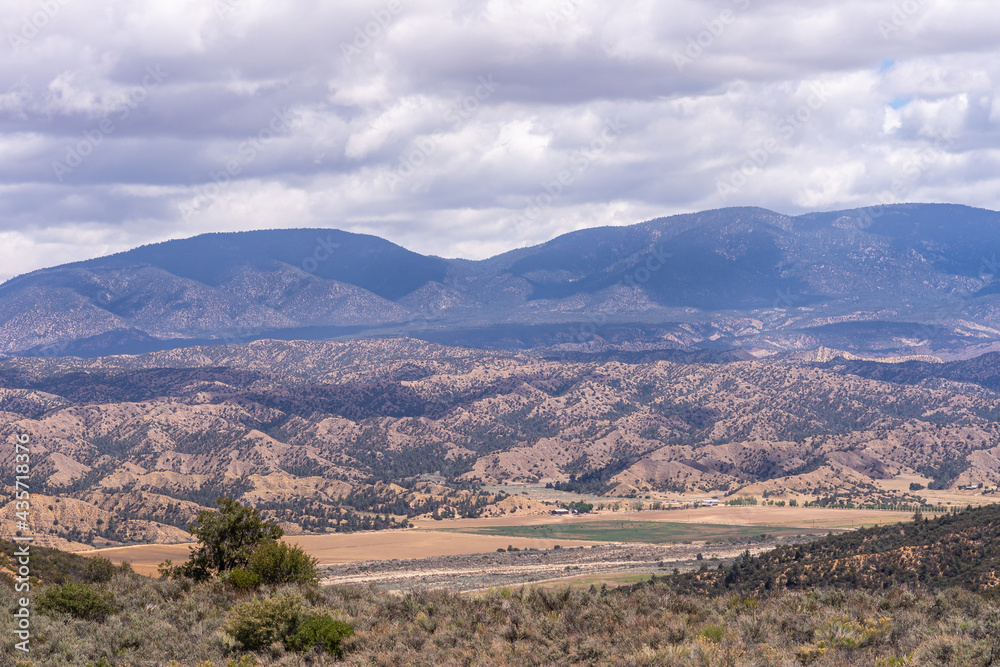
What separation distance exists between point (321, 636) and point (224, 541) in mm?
19671

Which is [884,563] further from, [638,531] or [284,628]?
[638,531]

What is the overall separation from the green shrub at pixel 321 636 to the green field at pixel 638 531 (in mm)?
109743

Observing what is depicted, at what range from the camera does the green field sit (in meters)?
140

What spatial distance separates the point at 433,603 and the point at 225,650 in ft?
23.6

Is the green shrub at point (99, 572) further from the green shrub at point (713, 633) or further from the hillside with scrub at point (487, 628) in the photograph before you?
the green shrub at point (713, 633)

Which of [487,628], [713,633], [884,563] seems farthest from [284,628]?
[884,563]

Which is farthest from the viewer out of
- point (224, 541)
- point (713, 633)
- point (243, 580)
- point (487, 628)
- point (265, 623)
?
point (224, 541)

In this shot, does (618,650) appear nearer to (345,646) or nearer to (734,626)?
(734,626)

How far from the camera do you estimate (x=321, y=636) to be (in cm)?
3031

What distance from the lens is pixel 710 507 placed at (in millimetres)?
178125

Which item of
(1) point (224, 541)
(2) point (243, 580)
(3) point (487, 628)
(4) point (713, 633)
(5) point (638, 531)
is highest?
(4) point (713, 633)

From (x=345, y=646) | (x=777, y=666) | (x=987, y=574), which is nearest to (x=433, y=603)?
(x=345, y=646)

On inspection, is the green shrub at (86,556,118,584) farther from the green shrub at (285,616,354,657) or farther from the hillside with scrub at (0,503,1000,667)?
the green shrub at (285,616,354,657)

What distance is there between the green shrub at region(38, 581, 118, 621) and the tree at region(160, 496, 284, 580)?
1118 cm
